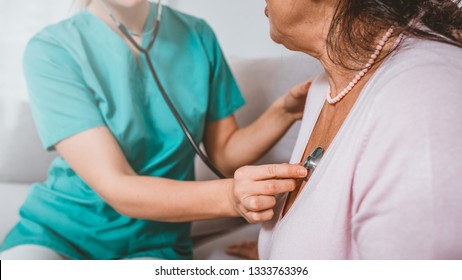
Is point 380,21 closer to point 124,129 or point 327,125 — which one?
point 327,125

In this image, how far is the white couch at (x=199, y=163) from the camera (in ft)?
2.92

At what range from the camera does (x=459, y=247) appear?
436 mm

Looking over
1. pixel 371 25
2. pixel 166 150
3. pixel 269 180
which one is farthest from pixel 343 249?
pixel 166 150

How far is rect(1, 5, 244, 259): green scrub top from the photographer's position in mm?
792

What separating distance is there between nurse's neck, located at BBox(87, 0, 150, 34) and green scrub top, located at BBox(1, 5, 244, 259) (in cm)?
1

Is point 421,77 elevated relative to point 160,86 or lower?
elevated

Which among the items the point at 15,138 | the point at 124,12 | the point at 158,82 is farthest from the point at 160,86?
the point at 15,138

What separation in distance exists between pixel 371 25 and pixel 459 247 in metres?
0.26

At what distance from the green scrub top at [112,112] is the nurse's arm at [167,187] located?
0.13 feet

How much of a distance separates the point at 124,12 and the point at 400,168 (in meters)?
0.60

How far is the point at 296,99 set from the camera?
2.75 ft

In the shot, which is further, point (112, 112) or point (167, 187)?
point (112, 112)

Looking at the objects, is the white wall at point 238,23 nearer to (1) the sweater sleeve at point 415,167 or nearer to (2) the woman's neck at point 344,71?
(2) the woman's neck at point 344,71

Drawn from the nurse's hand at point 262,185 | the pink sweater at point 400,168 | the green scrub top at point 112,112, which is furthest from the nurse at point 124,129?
the pink sweater at point 400,168
